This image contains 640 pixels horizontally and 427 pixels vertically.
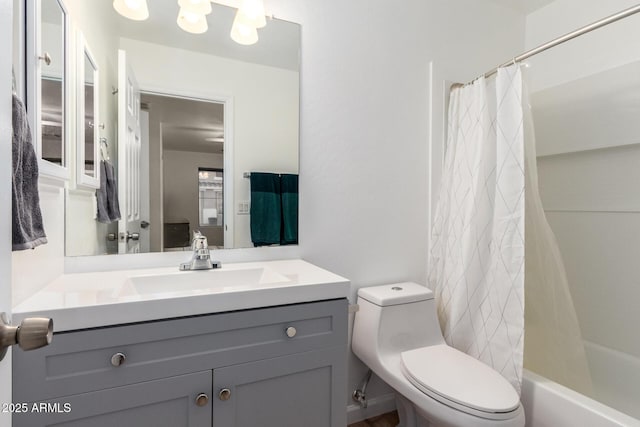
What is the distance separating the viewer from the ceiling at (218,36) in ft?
4.28

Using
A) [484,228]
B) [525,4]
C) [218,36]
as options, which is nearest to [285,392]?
[484,228]

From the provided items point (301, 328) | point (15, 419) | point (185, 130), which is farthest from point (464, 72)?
point (15, 419)

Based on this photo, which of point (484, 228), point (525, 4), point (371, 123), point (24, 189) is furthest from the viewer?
point (525, 4)

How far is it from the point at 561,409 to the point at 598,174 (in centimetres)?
127

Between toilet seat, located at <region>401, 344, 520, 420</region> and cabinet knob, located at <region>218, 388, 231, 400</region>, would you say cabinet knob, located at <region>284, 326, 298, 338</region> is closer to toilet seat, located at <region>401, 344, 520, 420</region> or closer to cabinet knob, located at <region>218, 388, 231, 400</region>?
cabinet knob, located at <region>218, 388, 231, 400</region>

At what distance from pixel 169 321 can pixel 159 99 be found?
2.99 feet

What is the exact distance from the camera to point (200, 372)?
927 mm

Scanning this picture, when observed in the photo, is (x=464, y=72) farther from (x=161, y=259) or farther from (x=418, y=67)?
(x=161, y=259)

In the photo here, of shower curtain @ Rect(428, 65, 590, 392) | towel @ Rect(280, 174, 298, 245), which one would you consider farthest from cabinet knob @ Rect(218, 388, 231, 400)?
shower curtain @ Rect(428, 65, 590, 392)

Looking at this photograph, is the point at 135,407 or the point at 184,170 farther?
the point at 184,170

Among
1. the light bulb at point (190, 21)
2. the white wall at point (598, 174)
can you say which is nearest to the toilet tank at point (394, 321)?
the white wall at point (598, 174)

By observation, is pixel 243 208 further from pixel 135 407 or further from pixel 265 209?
pixel 135 407

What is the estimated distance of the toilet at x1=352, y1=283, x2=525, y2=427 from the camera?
1.13m

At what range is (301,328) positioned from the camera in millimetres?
1071
